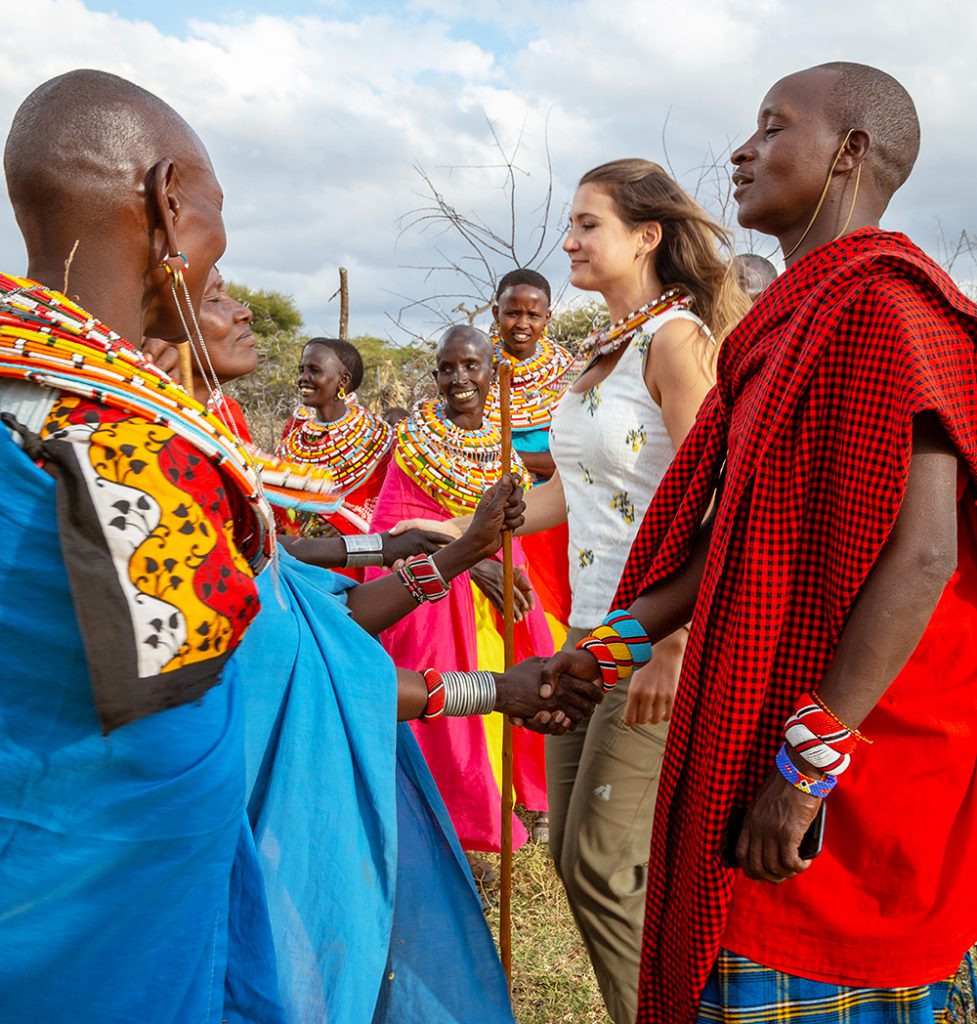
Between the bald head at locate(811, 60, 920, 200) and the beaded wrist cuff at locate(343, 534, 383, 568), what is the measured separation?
6.96ft

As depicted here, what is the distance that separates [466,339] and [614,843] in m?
3.22

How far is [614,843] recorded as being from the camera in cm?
269

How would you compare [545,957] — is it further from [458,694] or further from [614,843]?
[458,694]

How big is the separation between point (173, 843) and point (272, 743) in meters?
0.48

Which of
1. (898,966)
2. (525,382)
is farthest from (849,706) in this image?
(525,382)

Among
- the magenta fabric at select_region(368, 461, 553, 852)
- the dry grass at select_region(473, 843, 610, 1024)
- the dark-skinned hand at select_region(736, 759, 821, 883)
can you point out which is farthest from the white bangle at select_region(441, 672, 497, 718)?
the magenta fabric at select_region(368, 461, 553, 852)

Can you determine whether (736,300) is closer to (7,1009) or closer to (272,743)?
(272,743)

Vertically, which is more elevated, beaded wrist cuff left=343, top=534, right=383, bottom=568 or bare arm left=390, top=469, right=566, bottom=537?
bare arm left=390, top=469, right=566, bottom=537

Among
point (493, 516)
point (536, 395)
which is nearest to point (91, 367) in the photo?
point (493, 516)

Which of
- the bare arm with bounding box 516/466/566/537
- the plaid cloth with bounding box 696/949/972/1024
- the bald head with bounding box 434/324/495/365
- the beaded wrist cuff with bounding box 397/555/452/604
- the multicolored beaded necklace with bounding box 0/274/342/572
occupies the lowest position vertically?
the plaid cloth with bounding box 696/949/972/1024

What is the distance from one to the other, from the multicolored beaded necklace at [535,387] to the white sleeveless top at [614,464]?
2.53 meters

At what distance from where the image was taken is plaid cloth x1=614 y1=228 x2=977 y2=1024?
1637mm

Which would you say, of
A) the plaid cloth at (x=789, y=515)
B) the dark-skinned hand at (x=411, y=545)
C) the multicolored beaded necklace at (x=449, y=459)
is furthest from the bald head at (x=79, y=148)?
the multicolored beaded necklace at (x=449, y=459)

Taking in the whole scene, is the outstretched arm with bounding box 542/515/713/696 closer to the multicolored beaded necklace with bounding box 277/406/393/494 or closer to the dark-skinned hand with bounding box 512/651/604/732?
the dark-skinned hand with bounding box 512/651/604/732
